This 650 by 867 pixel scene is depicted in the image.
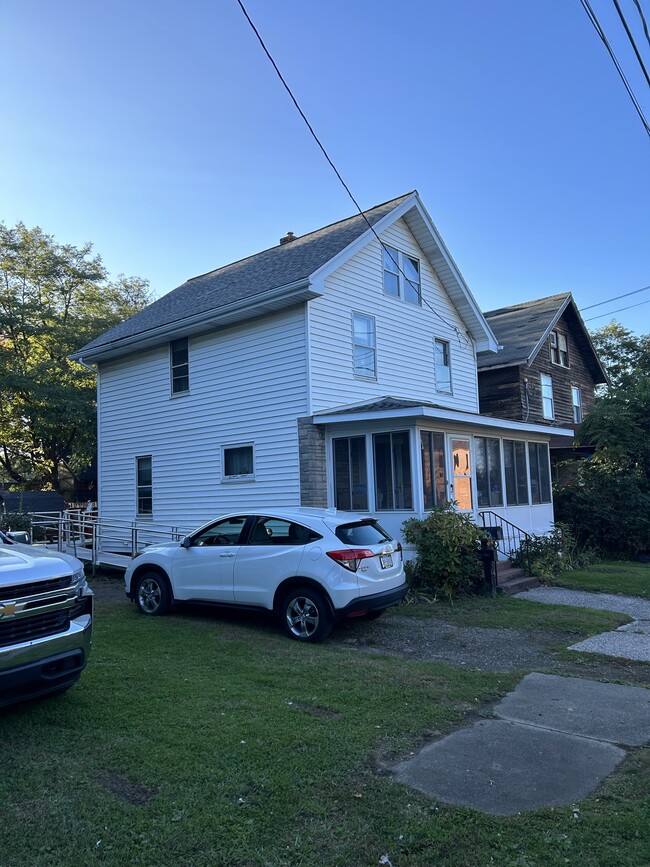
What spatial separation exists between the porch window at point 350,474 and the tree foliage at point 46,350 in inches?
651

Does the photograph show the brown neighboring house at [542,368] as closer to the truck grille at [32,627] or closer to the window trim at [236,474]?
the window trim at [236,474]

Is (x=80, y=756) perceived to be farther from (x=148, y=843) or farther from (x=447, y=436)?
(x=447, y=436)

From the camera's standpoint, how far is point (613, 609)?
10438 millimetres

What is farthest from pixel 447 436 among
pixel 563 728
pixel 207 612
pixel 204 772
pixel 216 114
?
pixel 204 772

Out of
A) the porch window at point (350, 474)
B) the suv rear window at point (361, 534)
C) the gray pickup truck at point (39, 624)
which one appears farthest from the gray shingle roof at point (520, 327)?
the gray pickup truck at point (39, 624)

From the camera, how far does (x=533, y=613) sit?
32.6 feet

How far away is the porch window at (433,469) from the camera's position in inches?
500

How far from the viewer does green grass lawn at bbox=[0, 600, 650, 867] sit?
11.0 feet

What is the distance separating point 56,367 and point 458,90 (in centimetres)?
2240

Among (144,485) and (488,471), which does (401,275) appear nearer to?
(488,471)

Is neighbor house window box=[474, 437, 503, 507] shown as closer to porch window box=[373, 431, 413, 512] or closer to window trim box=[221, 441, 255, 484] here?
porch window box=[373, 431, 413, 512]

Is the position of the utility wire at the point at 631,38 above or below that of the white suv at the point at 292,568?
above

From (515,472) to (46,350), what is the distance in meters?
23.0

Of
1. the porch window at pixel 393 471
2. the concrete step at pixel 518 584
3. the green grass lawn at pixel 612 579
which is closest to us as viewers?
the concrete step at pixel 518 584
